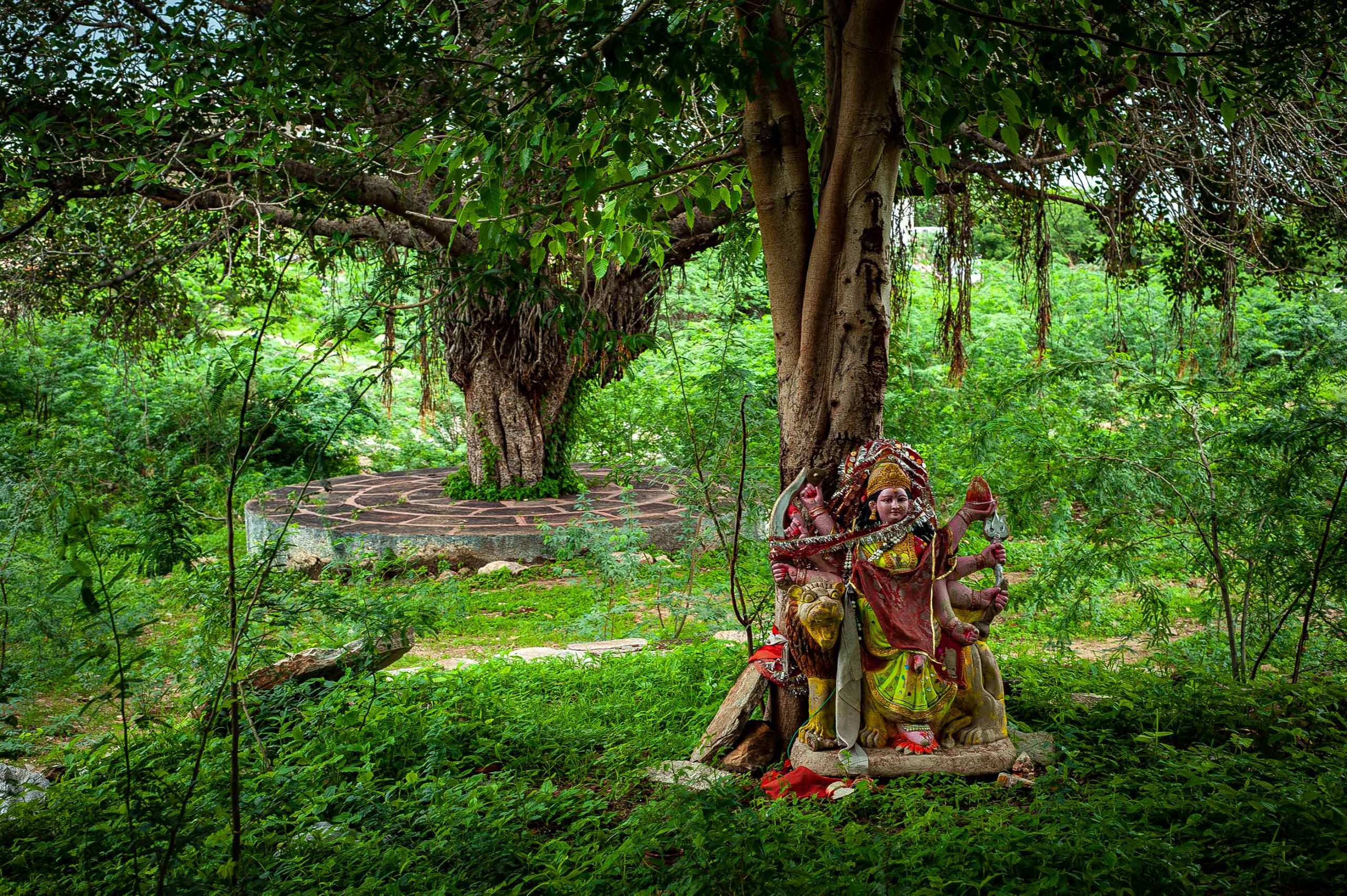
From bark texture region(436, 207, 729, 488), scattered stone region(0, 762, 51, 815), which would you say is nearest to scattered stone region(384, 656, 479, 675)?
scattered stone region(0, 762, 51, 815)

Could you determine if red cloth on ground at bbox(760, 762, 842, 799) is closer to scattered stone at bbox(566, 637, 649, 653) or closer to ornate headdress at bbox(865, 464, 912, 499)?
ornate headdress at bbox(865, 464, 912, 499)

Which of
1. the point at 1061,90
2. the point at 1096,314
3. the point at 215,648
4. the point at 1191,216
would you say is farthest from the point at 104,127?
the point at 1096,314

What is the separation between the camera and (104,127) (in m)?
5.28

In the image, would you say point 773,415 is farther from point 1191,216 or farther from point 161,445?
point 161,445

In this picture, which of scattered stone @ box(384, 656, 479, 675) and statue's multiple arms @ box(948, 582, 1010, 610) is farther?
scattered stone @ box(384, 656, 479, 675)

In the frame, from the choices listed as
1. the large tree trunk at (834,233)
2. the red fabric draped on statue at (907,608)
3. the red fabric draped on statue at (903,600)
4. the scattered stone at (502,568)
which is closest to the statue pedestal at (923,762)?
the red fabric draped on statue at (907,608)

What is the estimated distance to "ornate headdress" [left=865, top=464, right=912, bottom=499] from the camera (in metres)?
3.78

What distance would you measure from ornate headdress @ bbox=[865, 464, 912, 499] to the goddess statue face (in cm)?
2

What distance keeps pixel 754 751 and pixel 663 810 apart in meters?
0.97

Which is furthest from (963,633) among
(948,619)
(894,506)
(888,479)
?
(888,479)

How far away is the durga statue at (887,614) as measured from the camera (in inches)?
146

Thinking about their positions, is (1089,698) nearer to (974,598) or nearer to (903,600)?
(974,598)

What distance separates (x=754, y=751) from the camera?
401 centimetres

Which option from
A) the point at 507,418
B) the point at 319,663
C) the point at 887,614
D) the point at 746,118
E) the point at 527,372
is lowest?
the point at 319,663
